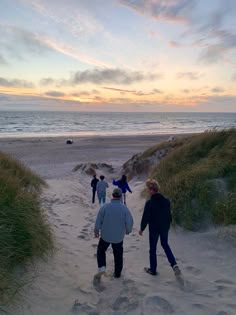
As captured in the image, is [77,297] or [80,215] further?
[80,215]

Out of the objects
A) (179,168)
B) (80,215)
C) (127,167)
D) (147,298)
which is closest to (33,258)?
(147,298)

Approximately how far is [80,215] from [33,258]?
4562 millimetres

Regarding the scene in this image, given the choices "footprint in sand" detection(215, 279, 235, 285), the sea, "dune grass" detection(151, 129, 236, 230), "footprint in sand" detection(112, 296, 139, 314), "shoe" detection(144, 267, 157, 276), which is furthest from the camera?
the sea

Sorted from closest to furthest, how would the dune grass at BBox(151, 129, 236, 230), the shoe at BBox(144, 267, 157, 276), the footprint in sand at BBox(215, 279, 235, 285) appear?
the footprint in sand at BBox(215, 279, 235, 285) → the shoe at BBox(144, 267, 157, 276) → the dune grass at BBox(151, 129, 236, 230)

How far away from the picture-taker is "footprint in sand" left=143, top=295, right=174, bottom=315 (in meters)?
4.17

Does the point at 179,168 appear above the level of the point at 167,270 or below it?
above

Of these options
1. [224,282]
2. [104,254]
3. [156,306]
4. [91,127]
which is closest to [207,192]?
[224,282]

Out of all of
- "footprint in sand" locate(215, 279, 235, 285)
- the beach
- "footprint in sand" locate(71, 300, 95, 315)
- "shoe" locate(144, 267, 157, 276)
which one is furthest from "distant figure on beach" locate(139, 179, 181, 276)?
"footprint in sand" locate(71, 300, 95, 315)

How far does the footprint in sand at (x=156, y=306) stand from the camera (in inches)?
164

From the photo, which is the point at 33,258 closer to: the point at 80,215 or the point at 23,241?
the point at 23,241

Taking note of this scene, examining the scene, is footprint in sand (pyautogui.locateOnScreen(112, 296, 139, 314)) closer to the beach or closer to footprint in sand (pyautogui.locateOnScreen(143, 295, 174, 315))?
the beach

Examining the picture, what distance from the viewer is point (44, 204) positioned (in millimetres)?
9797

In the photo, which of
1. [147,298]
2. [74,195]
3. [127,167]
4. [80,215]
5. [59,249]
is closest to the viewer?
[147,298]

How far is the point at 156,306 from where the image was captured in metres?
4.31
